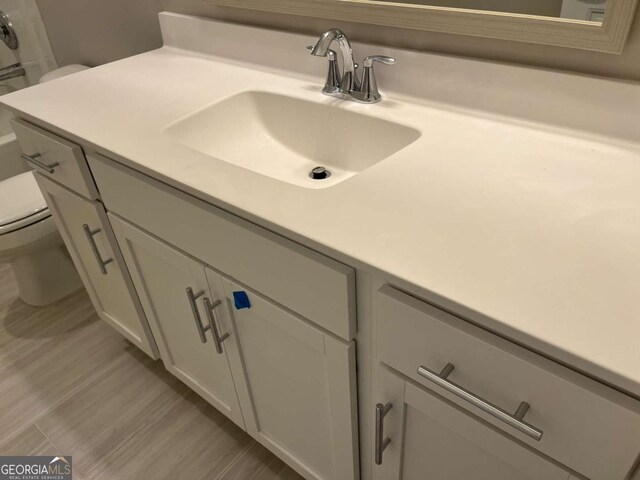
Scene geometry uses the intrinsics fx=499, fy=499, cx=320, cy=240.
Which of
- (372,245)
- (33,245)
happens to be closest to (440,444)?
(372,245)

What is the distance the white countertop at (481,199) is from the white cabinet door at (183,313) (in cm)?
22

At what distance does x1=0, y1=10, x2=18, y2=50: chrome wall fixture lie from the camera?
2096mm

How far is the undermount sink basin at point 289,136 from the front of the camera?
1028mm

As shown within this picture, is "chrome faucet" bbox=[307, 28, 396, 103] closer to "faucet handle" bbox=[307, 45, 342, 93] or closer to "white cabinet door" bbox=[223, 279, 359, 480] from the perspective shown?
"faucet handle" bbox=[307, 45, 342, 93]

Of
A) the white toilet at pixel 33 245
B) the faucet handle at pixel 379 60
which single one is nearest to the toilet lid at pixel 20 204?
the white toilet at pixel 33 245

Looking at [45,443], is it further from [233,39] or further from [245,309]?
[233,39]

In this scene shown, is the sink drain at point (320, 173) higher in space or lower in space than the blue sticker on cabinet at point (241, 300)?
higher

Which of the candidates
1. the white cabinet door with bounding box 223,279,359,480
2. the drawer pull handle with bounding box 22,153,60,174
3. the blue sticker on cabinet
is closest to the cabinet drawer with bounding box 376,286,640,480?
the white cabinet door with bounding box 223,279,359,480

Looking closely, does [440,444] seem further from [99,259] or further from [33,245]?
[33,245]

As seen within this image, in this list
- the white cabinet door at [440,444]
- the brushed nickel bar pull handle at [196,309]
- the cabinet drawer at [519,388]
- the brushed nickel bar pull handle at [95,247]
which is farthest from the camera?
the brushed nickel bar pull handle at [95,247]

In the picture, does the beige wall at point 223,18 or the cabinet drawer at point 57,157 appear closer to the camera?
the beige wall at point 223,18

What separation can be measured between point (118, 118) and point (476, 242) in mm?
799

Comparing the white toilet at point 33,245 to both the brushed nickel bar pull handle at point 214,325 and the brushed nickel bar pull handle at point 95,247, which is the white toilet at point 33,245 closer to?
the brushed nickel bar pull handle at point 95,247

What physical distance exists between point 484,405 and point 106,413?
1266 millimetres
